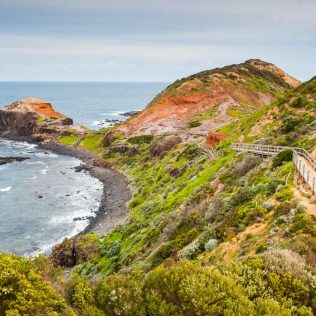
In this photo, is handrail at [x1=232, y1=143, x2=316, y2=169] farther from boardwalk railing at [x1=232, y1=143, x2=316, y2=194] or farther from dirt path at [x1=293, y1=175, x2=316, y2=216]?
dirt path at [x1=293, y1=175, x2=316, y2=216]

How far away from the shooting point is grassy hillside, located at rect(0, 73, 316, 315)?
13.3 meters

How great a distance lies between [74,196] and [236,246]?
54.4 meters

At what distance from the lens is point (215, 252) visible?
21.9m


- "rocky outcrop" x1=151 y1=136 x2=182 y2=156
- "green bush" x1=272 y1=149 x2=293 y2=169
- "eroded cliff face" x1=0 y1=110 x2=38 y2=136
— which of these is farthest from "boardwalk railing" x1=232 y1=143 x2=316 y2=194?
"eroded cliff face" x1=0 y1=110 x2=38 y2=136

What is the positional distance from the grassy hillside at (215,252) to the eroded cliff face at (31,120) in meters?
89.1

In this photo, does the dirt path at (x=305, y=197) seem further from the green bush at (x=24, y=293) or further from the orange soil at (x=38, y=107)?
the orange soil at (x=38, y=107)

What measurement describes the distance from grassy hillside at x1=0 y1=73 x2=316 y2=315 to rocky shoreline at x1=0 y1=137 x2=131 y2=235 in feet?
22.2

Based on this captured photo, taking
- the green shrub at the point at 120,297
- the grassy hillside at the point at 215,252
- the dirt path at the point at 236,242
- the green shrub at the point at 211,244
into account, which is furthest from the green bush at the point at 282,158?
the green shrub at the point at 120,297

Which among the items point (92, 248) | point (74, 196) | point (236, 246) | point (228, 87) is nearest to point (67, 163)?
point (74, 196)

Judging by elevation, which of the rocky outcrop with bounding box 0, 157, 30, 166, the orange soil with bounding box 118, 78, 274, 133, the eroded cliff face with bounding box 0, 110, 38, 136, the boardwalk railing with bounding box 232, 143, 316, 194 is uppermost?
the orange soil with bounding box 118, 78, 274, 133

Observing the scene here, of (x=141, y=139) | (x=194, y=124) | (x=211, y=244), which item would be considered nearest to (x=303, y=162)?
(x=211, y=244)

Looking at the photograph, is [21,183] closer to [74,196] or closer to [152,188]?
[74,196]

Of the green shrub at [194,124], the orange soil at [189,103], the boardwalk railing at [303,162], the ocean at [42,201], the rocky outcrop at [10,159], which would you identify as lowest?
the ocean at [42,201]

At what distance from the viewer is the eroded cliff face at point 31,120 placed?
13550 cm
